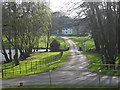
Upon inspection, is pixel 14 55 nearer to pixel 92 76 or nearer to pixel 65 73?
pixel 65 73

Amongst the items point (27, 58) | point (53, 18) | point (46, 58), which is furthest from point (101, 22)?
point (27, 58)

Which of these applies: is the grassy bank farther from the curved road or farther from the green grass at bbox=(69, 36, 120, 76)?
the green grass at bbox=(69, 36, 120, 76)

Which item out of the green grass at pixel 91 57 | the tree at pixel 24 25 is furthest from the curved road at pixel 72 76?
the tree at pixel 24 25

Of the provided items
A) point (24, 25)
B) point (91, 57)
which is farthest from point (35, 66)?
point (24, 25)

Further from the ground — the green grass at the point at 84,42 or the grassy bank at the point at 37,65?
the green grass at the point at 84,42

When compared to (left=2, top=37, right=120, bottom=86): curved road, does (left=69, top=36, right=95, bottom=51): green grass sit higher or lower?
higher

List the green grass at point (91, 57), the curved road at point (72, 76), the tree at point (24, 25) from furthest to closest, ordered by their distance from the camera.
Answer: the tree at point (24, 25) → the green grass at point (91, 57) → the curved road at point (72, 76)

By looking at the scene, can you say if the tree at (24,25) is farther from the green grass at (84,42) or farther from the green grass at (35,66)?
the green grass at (84,42)

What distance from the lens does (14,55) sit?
6.22 m

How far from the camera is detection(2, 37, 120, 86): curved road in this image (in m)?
4.40

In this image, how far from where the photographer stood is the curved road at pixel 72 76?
4402 millimetres

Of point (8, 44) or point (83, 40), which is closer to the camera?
point (83, 40)

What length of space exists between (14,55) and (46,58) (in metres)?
1.12

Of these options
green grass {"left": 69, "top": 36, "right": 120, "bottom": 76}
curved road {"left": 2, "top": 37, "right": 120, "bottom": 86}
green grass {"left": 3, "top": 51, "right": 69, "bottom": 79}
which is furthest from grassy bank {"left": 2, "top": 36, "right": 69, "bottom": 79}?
green grass {"left": 69, "top": 36, "right": 120, "bottom": 76}
